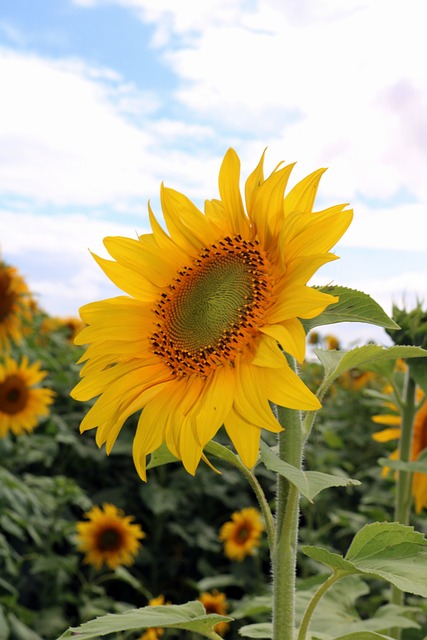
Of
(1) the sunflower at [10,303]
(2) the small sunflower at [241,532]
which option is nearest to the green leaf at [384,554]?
(2) the small sunflower at [241,532]

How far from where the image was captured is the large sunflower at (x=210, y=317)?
992mm

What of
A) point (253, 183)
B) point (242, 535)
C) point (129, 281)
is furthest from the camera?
point (242, 535)

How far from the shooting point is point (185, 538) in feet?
12.9

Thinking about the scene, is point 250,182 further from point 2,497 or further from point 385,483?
point 385,483

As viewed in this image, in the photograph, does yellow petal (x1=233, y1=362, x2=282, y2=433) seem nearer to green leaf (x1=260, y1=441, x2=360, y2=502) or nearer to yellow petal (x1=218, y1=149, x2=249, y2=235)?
green leaf (x1=260, y1=441, x2=360, y2=502)

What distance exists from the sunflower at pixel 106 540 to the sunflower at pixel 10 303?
1.56 m

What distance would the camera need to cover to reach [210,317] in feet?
3.85

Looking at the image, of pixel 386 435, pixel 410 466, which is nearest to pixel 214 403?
pixel 410 466

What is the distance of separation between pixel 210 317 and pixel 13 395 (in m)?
3.18

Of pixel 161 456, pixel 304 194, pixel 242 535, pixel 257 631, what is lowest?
pixel 242 535

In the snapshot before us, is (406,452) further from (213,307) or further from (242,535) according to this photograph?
(242,535)

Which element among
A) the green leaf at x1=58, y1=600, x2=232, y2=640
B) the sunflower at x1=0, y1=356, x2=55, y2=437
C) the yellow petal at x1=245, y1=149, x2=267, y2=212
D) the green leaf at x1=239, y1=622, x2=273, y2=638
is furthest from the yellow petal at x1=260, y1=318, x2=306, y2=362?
the sunflower at x1=0, y1=356, x2=55, y2=437

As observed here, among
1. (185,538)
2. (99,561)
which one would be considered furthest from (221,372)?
(185,538)

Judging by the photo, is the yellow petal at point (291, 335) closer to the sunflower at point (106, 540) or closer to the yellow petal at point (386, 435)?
the yellow petal at point (386, 435)
